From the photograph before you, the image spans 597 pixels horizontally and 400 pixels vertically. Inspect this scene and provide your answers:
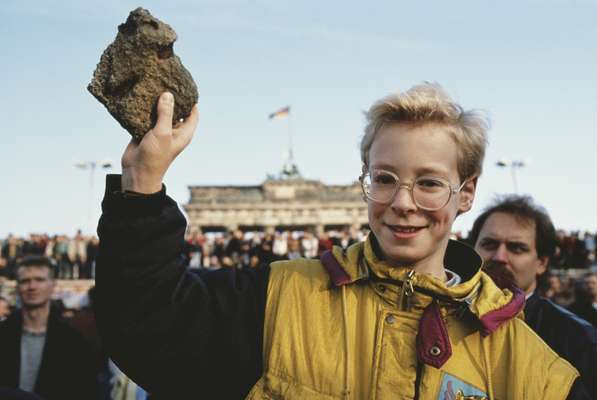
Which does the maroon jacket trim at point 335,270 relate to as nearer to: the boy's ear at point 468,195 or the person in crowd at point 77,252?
the boy's ear at point 468,195

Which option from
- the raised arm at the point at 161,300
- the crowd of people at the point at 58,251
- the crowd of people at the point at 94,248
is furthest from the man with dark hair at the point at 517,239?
the crowd of people at the point at 58,251

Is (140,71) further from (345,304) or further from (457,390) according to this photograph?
(457,390)

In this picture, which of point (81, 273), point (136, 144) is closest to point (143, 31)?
point (136, 144)

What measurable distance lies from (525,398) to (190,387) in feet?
3.41

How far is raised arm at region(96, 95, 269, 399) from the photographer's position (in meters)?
1.59

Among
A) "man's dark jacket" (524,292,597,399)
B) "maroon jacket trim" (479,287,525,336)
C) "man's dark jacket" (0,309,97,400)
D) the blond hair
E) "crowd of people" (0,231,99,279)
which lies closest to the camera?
"maroon jacket trim" (479,287,525,336)

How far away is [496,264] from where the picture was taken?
3.72 m

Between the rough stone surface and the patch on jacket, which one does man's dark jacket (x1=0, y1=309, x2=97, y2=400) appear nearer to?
the rough stone surface

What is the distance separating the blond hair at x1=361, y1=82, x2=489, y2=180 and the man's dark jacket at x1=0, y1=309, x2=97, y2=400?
3.44 meters

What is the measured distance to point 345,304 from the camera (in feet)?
6.19

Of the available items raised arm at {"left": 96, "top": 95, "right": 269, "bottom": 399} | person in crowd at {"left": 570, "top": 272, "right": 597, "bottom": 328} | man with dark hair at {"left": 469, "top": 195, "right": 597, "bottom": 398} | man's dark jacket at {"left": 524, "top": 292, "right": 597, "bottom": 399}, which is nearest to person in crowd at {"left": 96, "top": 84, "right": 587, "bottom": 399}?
raised arm at {"left": 96, "top": 95, "right": 269, "bottom": 399}

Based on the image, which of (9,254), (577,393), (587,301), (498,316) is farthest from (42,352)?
(9,254)

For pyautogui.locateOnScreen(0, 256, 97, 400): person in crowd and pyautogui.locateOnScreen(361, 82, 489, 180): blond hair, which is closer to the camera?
pyautogui.locateOnScreen(361, 82, 489, 180): blond hair

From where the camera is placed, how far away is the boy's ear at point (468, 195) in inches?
86.8
